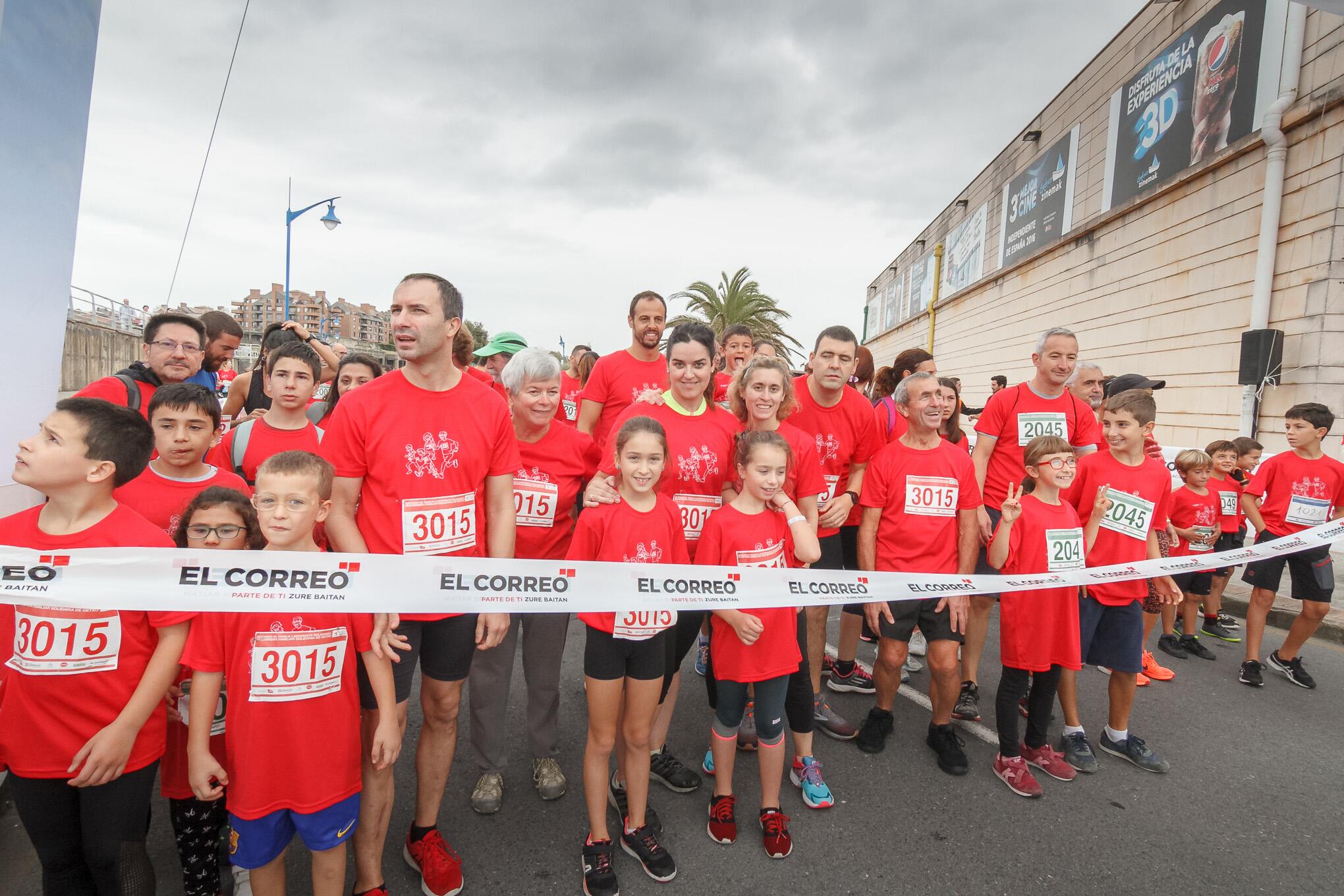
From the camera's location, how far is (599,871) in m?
2.38

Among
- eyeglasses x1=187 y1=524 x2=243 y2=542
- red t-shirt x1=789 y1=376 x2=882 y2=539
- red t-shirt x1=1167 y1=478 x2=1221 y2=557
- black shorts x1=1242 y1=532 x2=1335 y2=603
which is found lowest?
black shorts x1=1242 y1=532 x2=1335 y2=603

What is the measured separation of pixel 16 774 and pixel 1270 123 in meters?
12.0

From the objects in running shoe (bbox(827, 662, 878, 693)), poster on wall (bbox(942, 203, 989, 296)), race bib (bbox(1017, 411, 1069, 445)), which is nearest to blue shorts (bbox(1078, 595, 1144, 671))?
race bib (bbox(1017, 411, 1069, 445))

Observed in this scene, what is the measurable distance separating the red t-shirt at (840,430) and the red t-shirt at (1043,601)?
873 mm

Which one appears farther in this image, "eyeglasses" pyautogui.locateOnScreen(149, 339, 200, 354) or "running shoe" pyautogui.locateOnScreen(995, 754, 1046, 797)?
"eyeglasses" pyautogui.locateOnScreen(149, 339, 200, 354)

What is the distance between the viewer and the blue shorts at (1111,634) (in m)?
3.39

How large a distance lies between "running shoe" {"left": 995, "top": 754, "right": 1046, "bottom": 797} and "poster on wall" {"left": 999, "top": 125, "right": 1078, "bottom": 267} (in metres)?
13.2

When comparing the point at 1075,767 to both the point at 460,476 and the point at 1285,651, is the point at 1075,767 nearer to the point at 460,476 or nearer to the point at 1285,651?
the point at 1285,651

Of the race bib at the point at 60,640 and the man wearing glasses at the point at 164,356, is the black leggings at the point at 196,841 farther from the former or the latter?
the man wearing glasses at the point at 164,356

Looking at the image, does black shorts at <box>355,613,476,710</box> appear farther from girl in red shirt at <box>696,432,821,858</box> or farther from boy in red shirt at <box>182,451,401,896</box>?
girl in red shirt at <box>696,432,821,858</box>

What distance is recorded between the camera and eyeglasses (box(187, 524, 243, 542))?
7.08 ft

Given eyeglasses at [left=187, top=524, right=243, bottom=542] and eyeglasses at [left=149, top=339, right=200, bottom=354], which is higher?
eyeglasses at [left=149, top=339, right=200, bottom=354]

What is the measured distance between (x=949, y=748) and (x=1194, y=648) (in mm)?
3210

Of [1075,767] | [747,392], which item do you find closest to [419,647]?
[747,392]
